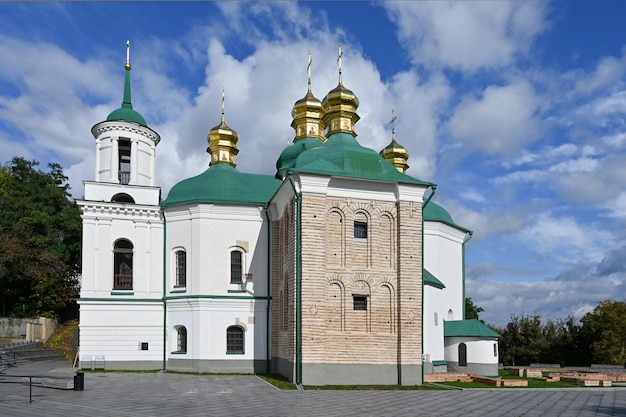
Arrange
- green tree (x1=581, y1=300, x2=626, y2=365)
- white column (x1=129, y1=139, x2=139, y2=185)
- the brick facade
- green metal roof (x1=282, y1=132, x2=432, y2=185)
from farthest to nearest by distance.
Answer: green tree (x1=581, y1=300, x2=626, y2=365) < white column (x1=129, y1=139, x2=139, y2=185) < green metal roof (x1=282, y1=132, x2=432, y2=185) < the brick facade

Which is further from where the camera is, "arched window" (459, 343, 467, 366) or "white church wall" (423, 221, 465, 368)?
"arched window" (459, 343, 467, 366)

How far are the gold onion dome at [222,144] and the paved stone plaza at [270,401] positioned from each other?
1212 cm

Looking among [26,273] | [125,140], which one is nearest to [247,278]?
[125,140]

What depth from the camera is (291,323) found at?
62.5 feet

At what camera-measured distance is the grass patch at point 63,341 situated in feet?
93.0

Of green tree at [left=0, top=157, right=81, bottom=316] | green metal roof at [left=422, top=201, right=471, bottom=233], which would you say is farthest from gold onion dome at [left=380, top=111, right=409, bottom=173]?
green tree at [left=0, top=157, right=81, bottom=316]

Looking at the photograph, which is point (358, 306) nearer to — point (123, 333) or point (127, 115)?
point (123, 333)

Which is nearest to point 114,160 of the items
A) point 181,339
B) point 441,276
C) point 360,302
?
point 181,339

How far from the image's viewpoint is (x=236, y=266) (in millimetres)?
23703

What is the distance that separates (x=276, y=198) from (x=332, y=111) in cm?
478

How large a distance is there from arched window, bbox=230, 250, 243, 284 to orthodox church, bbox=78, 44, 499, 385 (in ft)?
0.20

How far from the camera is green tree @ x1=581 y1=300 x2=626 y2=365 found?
35.1m

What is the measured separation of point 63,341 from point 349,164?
63.6 ft

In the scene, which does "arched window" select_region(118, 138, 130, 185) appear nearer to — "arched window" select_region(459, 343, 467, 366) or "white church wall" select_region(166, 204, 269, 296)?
"white church wall" select_region(166, 204, 269, 296)
